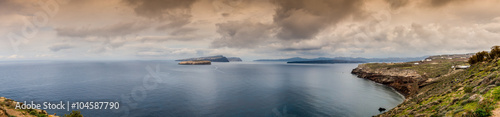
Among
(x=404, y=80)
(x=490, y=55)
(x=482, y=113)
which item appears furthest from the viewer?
(x=404, y=80)

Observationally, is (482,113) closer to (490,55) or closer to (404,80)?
(490,55)

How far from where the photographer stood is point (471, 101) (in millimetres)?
20719

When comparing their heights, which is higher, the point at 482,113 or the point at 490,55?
the point at 490,55

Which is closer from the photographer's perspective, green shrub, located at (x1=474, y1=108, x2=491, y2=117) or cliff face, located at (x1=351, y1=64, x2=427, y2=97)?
green shrub, located at (x1=474, y1=108, x2=491, y2=117)

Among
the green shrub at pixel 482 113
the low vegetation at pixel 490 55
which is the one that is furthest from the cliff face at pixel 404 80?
the green shrub at pixel 482 113

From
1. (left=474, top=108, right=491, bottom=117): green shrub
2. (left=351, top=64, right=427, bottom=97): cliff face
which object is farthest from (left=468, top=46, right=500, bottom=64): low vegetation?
(left=474, top=108, right=491, bottom=117): green shrub

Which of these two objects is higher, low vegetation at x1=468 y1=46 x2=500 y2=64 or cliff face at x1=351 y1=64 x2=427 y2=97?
low vegetation at x1=468 y1=46 x2=500 y2=64

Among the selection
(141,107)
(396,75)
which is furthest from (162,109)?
(396,75)

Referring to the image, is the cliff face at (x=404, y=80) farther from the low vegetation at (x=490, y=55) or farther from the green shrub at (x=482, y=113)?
the green shrub at (x=482, y=113)

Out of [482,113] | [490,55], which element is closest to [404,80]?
[490,55]

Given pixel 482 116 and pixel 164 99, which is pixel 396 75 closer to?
pixel 482 116

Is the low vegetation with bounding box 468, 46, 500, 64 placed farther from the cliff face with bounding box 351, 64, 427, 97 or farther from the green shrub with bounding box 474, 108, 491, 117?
the green shrub with bounding box 474, 108, 491, 117

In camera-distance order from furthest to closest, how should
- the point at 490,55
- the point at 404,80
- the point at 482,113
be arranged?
the point at 404,80 < the point at 490,55 < the point at 482,113

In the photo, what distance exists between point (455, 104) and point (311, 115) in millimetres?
23364
